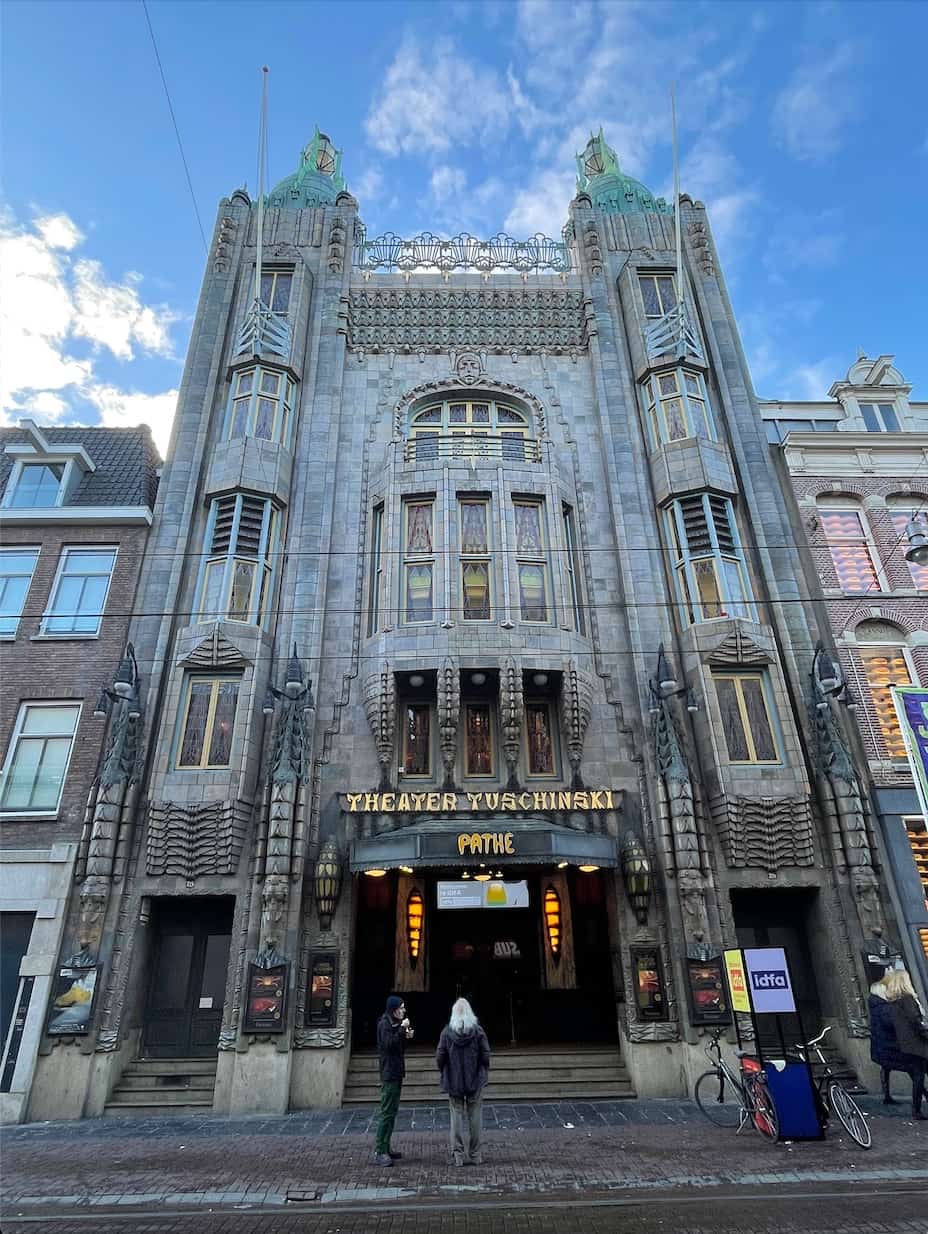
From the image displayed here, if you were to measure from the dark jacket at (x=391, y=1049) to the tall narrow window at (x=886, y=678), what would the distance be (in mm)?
15149

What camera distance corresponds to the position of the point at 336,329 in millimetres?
25359

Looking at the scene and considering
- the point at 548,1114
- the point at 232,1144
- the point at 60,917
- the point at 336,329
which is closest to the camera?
the point at 232,1144

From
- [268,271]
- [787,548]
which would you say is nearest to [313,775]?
[787,548]

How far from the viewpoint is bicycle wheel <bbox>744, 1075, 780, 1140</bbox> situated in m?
11.1

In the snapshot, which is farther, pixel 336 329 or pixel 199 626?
pixel 336 329

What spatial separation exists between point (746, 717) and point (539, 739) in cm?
557

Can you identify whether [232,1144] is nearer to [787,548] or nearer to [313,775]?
[313,775]

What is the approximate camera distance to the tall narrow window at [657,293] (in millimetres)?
25609

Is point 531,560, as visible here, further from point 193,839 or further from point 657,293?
point 657,293

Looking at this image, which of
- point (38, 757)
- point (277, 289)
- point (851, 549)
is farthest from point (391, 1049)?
point (277, 289)

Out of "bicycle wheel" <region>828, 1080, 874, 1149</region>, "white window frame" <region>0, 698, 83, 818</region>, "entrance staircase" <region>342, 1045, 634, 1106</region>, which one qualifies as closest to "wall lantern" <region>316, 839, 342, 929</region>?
"entrance staircase" <region>342, 1045, 634, 1106</region>

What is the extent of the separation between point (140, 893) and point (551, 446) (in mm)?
17535

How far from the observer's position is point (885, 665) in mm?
20250

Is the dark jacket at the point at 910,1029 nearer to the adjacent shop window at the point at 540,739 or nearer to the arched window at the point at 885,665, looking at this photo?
the arched window at the point at 885,665
